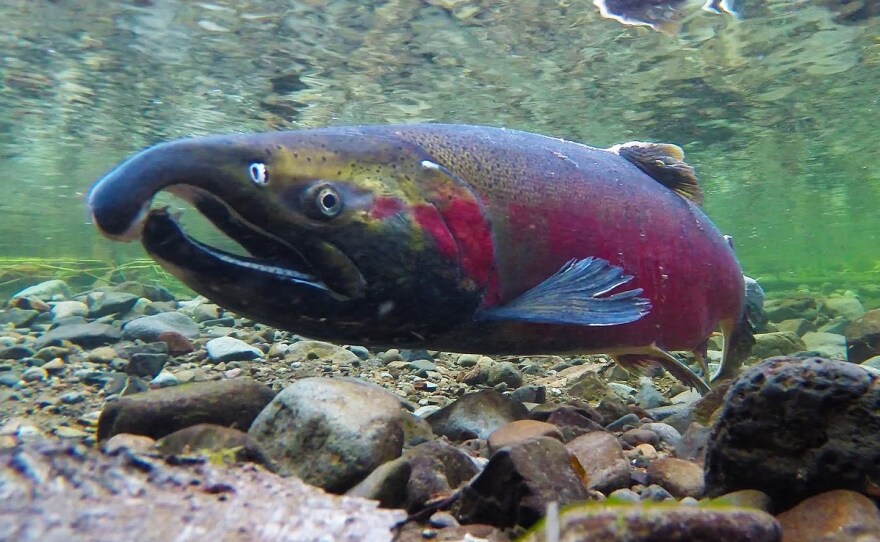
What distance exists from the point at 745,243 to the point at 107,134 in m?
50.2

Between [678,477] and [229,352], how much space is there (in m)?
3.44

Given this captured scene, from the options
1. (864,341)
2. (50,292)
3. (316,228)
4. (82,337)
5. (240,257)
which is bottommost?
(50,292)

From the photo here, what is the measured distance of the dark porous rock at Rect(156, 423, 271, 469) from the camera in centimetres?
192

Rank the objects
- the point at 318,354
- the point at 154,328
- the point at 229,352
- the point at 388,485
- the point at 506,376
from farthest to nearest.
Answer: the point at 154,328
the point at 318,354
the point at 229,352
the point at 506,376
the point at 388,485

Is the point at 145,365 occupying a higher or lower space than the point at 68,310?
higher

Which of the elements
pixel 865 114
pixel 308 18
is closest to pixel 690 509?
pixel 308 18

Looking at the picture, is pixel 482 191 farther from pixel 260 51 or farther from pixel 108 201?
pixel 260 51

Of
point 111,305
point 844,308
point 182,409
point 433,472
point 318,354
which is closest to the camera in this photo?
point 433,472

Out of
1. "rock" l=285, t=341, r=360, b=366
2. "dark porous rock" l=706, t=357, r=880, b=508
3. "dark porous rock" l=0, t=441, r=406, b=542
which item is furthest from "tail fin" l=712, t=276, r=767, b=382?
"dark porous rock" l=0, t=441, r=406, b=542

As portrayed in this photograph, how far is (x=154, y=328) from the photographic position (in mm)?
5035

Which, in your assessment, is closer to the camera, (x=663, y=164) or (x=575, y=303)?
(x=575, y=303)

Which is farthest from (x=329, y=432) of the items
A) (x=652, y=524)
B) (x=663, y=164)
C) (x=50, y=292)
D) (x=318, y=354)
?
(x=50, y=292)

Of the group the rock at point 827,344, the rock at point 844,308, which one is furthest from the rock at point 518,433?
the rock at point 844,308

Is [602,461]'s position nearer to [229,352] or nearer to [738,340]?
[738,340]
